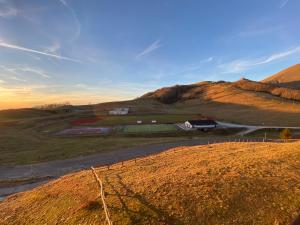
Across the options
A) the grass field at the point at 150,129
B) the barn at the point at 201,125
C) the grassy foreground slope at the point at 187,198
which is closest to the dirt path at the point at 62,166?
the grassy foreground slope at the point at 187,198

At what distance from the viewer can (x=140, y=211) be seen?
517 inches

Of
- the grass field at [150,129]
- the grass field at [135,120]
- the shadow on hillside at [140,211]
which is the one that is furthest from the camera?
the grass field at [135,120]

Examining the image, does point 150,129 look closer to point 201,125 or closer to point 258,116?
point 201,125

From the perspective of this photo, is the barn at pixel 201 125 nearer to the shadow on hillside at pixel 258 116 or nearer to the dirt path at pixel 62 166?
the shadow on hillside at pixel 258 116

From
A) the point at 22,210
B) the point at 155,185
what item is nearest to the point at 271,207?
the point at 155,185

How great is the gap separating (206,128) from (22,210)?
60.0 metres

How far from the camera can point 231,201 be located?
44.2 ft

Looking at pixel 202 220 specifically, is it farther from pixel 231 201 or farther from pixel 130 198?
pixel 130 198

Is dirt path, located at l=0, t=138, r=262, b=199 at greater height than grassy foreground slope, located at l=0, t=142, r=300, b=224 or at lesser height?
lesser

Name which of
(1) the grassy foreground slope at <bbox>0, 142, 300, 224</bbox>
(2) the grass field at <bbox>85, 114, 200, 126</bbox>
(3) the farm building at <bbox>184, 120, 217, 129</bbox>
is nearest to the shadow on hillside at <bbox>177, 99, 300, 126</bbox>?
(2) the grass field at <bbox>85, 114, 200, 126</bbox>

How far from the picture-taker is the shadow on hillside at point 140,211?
12242 mm

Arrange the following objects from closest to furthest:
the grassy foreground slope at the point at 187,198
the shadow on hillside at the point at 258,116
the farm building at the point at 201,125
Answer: the grassy foreground slope at the point at 187,198 → the farm building at the point at 201,125 → the shadow on hillside at the point at 258,116

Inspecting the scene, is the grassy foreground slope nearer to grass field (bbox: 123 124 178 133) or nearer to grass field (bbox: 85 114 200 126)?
grass field (bbox: 123 124 178 133)

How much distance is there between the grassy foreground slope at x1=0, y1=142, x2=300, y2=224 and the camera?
12.5m
